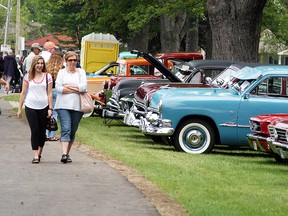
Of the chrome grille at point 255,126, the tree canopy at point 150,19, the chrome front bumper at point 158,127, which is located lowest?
the chrome front bumper at point 158,127

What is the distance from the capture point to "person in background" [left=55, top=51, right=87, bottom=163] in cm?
1477

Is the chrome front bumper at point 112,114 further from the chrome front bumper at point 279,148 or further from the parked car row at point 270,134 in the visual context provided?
the chrome front bumper at point 279,148

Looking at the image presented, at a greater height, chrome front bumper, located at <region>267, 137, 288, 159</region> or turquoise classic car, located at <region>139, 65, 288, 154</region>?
turquoise classic car, located at <region>139, 65, 288, 154</region>

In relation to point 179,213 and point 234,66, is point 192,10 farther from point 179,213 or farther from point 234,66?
point 179,213

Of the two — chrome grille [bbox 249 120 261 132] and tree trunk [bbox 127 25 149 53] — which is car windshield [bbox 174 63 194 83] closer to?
chrome grille [bbox 249 120 261 132]

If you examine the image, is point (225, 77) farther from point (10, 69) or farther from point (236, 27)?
→ point (10, 69)

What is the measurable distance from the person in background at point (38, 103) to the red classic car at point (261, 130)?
3.38 metres

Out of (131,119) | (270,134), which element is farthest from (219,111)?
(131,119)

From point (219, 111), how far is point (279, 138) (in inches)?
112

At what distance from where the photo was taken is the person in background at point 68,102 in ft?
48.5

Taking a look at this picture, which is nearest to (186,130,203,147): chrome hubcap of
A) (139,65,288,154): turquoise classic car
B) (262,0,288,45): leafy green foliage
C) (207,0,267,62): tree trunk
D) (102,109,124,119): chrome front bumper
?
(139,65,288,154): turquoise classic car

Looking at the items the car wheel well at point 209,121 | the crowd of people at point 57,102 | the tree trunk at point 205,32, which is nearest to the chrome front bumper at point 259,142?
the car wheel well at point 209,121

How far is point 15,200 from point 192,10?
27104mm

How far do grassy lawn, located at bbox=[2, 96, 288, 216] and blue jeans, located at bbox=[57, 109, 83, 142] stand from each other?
941 millimetres
